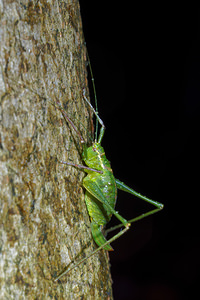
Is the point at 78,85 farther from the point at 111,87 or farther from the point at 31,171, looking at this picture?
the point at 111,87

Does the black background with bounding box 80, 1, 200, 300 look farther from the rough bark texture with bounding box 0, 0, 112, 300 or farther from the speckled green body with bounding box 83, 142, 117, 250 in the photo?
the rough bark texture with bounding box 0, 0, 112, 300

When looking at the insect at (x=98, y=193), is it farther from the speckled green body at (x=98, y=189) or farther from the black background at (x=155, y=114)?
the black background at (x=155, y=114)

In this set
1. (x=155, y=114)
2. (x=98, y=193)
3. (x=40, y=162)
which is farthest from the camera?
(x=155, y=114)

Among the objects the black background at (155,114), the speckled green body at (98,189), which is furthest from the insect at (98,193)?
the black background at (155,114)

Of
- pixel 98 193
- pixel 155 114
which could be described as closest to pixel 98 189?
pixel 98 193

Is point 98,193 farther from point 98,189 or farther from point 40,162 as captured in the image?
point 40,162

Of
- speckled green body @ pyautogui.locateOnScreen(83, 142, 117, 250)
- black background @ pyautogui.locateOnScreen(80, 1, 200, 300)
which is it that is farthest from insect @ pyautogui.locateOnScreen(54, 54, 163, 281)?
black background @ pyautogui.locateOnScreen(80, 1, 200, 300)
